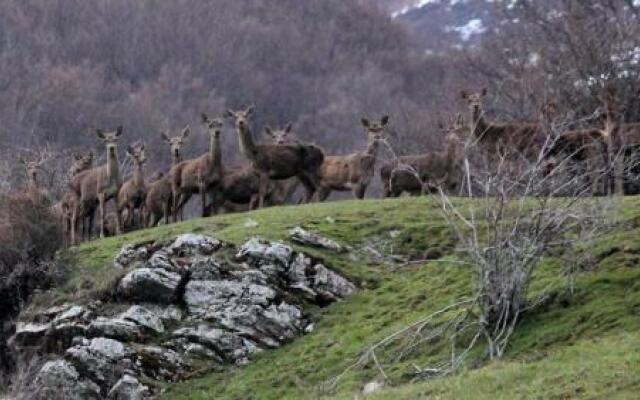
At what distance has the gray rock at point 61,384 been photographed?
64.6 ft

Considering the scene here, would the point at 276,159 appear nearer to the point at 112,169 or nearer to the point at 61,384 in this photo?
the point at 112,169

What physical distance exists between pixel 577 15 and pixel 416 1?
132 m

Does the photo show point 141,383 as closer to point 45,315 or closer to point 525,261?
point 45,315

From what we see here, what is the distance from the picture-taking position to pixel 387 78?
393 feet

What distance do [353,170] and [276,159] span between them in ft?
6.02

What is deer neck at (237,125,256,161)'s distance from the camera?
2870 cm

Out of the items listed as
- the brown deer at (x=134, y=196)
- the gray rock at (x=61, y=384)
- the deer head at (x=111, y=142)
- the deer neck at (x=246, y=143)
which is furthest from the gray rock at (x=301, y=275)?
the brown deer at (x=134, y=196)

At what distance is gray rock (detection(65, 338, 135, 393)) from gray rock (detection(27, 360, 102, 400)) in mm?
116

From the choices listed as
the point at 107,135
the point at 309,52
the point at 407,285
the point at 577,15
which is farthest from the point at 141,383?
the point at 309,52

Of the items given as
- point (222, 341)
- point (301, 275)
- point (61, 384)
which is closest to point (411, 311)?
point (301, 275)

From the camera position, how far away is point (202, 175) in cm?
2878

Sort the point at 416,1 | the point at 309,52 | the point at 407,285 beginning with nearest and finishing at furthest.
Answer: the point at 407,285 < the point at 309,52 < the point at 416,1

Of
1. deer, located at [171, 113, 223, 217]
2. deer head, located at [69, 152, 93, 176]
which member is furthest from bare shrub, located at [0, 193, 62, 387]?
deer head, located at [69, 152, 93, 176]

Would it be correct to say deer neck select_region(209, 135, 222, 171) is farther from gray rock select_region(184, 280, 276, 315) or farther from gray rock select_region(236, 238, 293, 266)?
gray rock select_region(184, 280, 276, 315)
